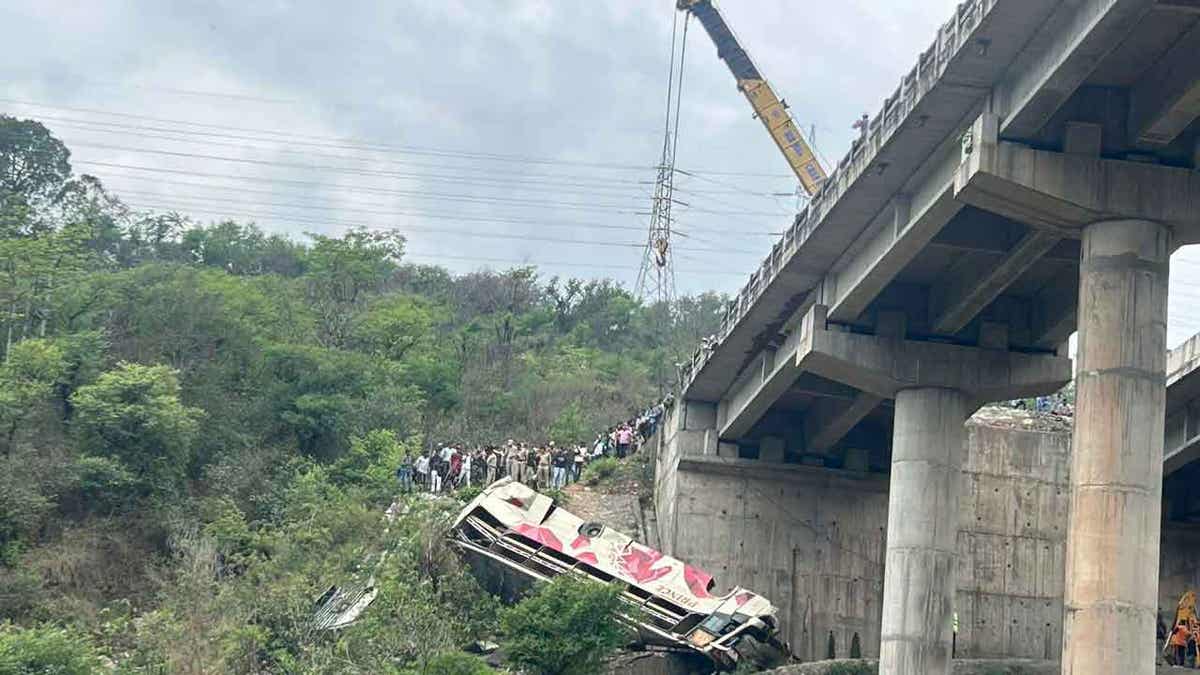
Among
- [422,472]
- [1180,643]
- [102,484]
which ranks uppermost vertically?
[422,472]

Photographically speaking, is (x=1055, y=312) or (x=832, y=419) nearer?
(x=1055, y=312)

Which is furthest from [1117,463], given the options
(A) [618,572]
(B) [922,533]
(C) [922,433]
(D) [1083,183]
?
(A) [618,572]

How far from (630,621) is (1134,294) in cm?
1729

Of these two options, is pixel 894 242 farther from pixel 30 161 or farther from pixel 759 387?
pixel 30 161

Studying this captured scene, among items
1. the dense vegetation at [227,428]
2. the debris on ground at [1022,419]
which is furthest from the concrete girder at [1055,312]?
the dense vegetation at [227,428]

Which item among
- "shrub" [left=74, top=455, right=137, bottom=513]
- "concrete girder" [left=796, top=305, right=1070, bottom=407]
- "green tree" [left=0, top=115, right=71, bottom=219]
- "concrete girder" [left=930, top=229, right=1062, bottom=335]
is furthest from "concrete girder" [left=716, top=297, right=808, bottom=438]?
"green tree" [left=0, top=115, right=71, bottom=219]

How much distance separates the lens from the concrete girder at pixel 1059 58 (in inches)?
1118

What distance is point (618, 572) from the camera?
4747 cm

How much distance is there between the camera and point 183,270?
68.9m

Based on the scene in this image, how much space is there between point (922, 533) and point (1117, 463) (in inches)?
481

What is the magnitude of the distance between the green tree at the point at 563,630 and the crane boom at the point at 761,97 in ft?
111

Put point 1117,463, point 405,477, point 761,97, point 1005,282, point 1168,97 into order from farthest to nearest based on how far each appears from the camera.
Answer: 1. point 761,97
2. point 405,477
3. point 1005,282
4. point 1168,97
5. point 1117,463

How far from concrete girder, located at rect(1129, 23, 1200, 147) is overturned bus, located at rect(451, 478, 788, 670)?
18.9 meters

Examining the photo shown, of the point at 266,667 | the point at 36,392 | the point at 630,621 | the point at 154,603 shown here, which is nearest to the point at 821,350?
the point at 630,621
